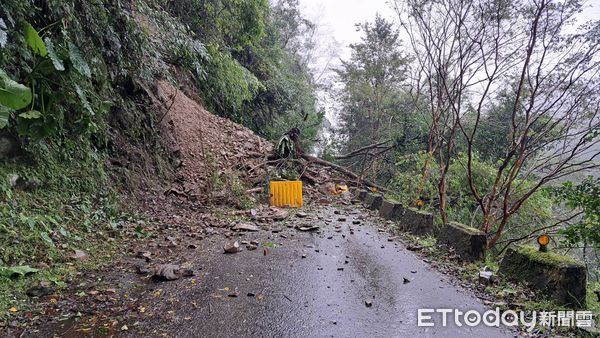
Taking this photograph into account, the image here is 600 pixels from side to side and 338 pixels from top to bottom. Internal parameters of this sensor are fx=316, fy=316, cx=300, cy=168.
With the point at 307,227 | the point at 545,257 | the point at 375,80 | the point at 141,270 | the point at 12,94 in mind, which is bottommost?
the point at 141,270

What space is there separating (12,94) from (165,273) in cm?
152

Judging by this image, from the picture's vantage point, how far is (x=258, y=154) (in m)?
7.82

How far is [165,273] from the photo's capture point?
8.04 ft

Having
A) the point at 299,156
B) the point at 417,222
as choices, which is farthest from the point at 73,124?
the point at 299,156

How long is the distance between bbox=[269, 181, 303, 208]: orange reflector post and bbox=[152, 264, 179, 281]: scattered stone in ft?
11.5


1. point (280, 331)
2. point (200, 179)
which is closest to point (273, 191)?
point (200, 179)

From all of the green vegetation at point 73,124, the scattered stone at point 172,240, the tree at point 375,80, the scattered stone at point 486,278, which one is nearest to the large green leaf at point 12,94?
the green vegetation at point 73,124

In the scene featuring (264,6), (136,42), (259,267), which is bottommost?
(259,267)

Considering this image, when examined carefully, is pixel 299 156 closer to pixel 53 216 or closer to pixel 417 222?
pixel 417 222

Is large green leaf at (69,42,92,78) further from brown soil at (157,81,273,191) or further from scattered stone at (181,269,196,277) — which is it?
brown soil at (157,81,273,191)

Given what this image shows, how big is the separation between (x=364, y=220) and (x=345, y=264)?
212 centimetres

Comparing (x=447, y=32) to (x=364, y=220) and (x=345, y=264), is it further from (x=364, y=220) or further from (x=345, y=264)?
(x=345, y=264)

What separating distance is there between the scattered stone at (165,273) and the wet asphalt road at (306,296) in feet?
0.23

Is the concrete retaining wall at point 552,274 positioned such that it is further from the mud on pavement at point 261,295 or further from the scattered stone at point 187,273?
the scattered stone at point 187,273
